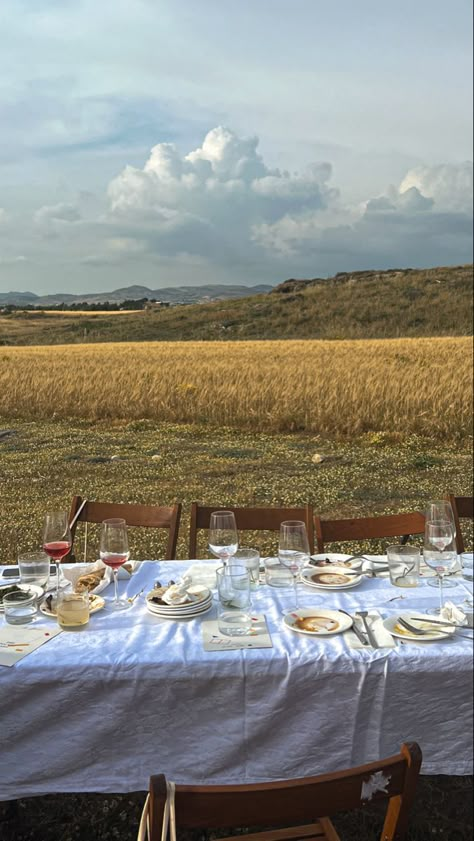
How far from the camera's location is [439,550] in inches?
99.3

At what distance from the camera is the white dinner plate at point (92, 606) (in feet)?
7.99

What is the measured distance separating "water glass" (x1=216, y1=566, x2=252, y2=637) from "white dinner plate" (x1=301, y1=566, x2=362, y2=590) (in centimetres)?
51

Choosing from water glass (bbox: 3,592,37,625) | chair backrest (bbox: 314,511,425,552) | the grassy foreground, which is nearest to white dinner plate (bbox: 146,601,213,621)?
water glass (bbox: 3,592,37,625)

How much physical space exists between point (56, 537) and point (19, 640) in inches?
20.8

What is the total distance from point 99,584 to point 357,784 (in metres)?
1.51

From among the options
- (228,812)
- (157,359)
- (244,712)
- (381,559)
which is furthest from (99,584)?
(157,359)

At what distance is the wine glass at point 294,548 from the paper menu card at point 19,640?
31.3 inches

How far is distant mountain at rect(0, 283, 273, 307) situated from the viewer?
5.46m

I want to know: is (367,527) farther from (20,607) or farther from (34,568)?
(20,607)

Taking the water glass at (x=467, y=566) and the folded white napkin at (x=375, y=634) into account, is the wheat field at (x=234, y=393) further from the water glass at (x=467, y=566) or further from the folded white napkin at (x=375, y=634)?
the folded white napkin at (x=375, y=634)

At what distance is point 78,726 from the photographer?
2107 millimetres

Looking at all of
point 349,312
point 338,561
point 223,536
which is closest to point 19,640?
point 223,536

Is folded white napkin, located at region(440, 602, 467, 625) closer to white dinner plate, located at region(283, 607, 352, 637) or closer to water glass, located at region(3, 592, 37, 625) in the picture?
white dinner plate, located at region(283, 607, 352, 637)

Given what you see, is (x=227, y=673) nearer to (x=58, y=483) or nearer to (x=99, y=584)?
(x=99, y=584)
